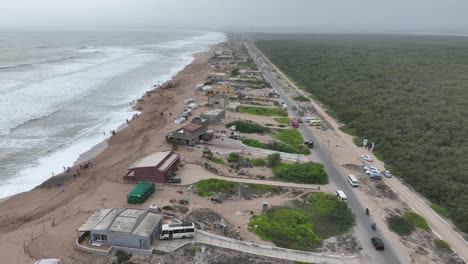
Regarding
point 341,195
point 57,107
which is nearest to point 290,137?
point 341,195

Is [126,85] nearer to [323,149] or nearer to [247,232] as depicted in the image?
[323,149]

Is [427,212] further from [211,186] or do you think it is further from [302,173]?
[211,186]

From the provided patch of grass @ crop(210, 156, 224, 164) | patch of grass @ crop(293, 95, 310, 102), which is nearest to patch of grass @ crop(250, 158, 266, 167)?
patch of grass @ crop(210, 156, 224, 164)

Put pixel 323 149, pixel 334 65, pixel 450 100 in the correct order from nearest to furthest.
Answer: pixel 323 149
pixel 450 100
pixel 334 65

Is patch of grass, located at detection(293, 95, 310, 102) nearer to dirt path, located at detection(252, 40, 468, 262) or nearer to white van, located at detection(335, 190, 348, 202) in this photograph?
dirt path, located at detection(252, 40, 468, 262)

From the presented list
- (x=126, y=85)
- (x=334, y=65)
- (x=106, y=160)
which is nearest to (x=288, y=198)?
(x=106, y=160)

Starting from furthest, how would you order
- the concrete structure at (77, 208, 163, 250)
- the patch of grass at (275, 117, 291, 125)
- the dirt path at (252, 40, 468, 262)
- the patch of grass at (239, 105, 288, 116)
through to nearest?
1. the patch of grass at (239, 105, 288, 116)
2. the patch of grass at (275, 117, 291, 125)
3. the dirt path at (252, 40, 468, 262)
4. the concrete structure at (77, 208, 163, 250)

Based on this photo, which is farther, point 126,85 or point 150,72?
point 150,72
